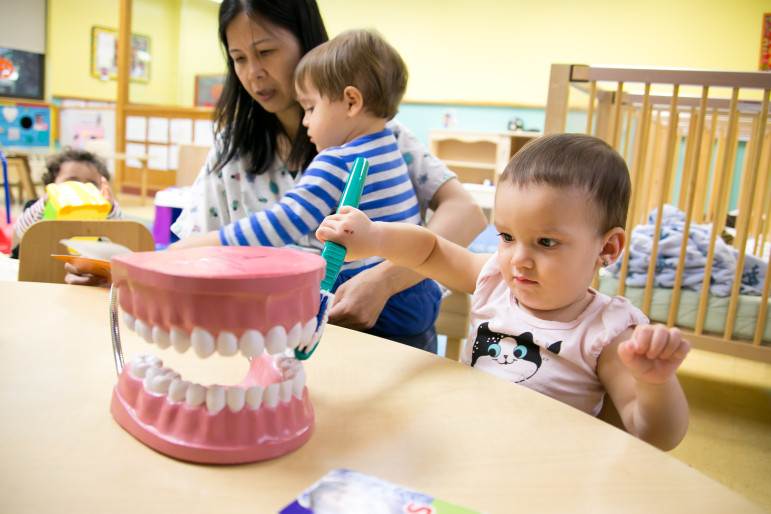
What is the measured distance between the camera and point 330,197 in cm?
98

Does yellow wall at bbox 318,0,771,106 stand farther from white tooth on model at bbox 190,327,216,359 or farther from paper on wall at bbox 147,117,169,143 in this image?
white tooth on model at bbox 190,327,216,359

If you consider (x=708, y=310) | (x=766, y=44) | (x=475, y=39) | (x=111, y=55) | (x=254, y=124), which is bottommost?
(x=708, y=310)

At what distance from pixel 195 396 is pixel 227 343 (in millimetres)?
67

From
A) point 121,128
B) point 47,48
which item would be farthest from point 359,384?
point 47,48

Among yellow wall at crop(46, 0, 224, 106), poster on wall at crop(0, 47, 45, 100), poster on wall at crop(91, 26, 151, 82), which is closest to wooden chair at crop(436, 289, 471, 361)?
yellow wall at crop(46, 0, 224, 106)

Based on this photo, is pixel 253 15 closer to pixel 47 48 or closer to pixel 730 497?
pixel 730 497

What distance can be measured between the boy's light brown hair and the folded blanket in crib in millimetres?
1405

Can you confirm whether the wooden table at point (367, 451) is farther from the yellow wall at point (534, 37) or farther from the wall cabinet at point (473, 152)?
the yellow wall at point (534, 37)

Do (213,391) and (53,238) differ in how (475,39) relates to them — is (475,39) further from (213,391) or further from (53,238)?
(213,391)

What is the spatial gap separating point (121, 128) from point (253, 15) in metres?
5.60

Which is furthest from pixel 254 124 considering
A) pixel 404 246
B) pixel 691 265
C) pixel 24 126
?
pixel 24 126

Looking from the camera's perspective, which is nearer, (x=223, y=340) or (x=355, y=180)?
(x=223, y=340)

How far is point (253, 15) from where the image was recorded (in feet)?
3.65

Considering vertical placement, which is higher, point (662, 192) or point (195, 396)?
point (662, 192)
